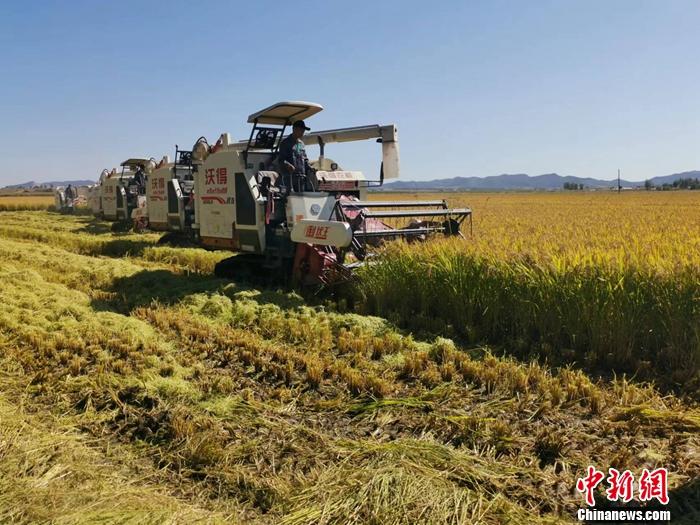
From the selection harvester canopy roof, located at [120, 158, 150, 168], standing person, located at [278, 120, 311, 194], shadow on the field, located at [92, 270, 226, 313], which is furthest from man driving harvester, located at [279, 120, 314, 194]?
harvester canopy roof, located at [120, 158, 150, 168]

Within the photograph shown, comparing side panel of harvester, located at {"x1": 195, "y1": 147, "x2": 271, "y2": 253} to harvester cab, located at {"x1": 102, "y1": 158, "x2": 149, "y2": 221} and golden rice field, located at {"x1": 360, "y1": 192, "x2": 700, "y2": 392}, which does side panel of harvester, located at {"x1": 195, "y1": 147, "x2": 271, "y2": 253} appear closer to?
golden rice field, located at {"x1": 360, "y1": 192, "x2": 700, "y2": 392}

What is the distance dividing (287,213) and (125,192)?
45.0 ft

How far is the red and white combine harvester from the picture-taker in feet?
26.2

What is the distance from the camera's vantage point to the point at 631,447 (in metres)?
3.63

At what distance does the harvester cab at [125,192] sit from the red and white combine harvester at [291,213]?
36.2 feet

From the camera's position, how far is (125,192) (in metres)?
20.1

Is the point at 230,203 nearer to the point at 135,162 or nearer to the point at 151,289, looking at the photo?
the point at 151,289

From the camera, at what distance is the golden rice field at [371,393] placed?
312cm

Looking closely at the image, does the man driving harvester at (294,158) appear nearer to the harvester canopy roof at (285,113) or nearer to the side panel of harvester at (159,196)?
the harvester canopy roof at (285,113)

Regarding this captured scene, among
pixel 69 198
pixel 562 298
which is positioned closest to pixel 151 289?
pixel 562 298

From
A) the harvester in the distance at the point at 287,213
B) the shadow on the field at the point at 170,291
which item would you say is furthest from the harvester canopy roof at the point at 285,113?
the shadow on the field at the point at 170,291

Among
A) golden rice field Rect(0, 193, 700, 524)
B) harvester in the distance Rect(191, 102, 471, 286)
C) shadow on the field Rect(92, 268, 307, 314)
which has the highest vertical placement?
harvester in the distance Rect(191, 102, 471, 286)

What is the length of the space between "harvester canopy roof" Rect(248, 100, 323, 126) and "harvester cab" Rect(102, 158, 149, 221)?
11.6m

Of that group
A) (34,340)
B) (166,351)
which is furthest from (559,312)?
(34,340)
